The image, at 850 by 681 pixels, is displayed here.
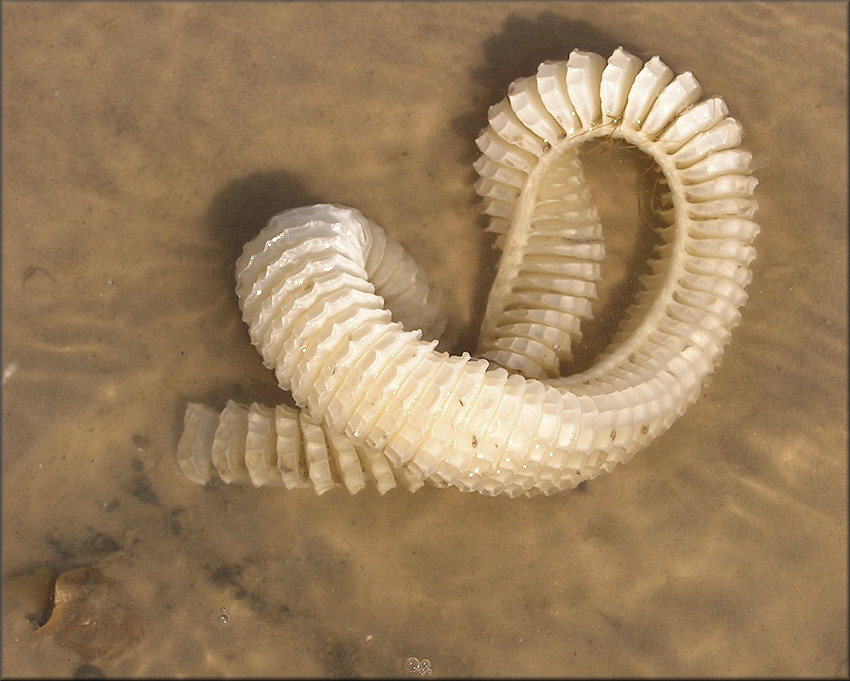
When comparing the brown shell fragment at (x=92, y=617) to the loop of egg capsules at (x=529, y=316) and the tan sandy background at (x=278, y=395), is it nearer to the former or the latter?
the tan sandy background at (x=278, y=395)

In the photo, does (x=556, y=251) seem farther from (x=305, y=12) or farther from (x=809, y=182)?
(x=305, y=12)

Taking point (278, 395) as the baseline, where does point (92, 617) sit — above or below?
below

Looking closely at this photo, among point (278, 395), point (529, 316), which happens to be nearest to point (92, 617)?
point (278, 395)

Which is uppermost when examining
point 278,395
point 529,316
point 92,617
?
point 529,316

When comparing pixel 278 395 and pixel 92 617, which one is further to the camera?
pixel 278 395

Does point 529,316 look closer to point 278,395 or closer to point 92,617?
point 278,395

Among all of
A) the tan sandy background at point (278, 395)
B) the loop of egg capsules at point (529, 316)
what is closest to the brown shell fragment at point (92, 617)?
the tan sandy background at point (278, 395)

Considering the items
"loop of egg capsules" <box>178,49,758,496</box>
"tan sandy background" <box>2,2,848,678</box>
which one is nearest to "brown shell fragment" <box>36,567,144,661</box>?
"tan sandy background" <box>2,2,848,678</box>

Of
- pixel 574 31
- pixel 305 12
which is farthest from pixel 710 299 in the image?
pixel 305 12
